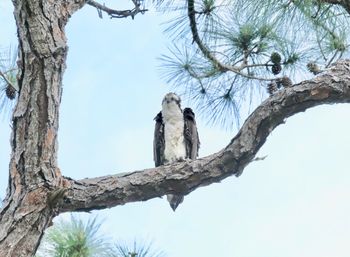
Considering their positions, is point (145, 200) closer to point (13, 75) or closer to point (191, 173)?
point (191, 173)

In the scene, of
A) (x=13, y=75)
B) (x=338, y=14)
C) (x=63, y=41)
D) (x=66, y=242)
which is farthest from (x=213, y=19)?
(x=66, y=242)

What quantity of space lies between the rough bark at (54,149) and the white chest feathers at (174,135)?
3.70ft

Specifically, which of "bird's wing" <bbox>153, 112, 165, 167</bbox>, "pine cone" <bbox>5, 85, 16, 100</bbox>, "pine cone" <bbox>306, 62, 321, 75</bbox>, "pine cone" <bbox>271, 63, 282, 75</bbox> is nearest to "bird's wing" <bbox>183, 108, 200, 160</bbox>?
"bird's wing" <bbox>153, 112, 165, 167</bbox>

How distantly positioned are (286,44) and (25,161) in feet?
4.27

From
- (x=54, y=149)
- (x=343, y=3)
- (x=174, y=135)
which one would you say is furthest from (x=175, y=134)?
(x=54, y=149)

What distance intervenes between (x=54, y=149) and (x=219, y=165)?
48 cm

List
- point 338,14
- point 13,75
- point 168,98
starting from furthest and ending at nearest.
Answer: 1. point 168,98
2. point 13,75
3. point 338,14

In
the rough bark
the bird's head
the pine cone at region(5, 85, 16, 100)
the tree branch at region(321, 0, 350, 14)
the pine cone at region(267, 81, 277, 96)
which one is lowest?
the rough bark

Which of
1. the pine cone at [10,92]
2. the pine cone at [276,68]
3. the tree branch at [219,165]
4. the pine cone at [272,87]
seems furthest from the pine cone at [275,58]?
the pine cone at [10,92]

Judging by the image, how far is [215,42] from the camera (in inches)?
126

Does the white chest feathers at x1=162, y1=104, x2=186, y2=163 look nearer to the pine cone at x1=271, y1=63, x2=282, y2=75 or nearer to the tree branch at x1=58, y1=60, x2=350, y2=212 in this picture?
the pine cone at x1=271, y1=63, x2=282, y2=75

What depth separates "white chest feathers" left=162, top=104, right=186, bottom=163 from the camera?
141 inches

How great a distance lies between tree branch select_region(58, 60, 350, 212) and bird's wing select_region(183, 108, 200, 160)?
43.7 inches

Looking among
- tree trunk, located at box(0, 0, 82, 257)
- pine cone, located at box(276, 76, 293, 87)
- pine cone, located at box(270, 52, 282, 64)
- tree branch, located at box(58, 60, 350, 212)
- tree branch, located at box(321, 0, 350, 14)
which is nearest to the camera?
tree trunk, located at box(0, 0, 82, 257)
